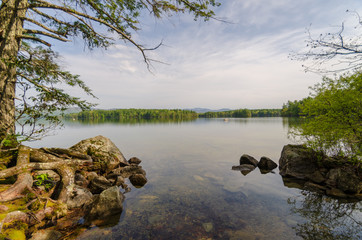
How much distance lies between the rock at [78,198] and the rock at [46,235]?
1.81 m

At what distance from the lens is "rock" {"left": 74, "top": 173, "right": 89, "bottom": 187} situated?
9.25 meters

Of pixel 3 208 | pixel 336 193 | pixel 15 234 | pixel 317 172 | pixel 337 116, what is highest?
pixel 337 116

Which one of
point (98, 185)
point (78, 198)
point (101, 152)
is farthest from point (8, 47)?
point (101, 152)

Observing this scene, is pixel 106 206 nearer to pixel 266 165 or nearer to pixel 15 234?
pixel 15 234

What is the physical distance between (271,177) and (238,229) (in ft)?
26.3

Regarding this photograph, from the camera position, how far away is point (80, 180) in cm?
945

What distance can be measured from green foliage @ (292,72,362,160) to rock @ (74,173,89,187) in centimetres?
1412

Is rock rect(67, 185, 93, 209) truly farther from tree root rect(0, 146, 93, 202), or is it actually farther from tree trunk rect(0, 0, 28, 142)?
tree trunk rect(0, 0, 28, 142)

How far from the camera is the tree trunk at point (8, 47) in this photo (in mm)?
6422

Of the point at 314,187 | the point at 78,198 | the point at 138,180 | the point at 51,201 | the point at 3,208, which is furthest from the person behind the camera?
the point at 138,180

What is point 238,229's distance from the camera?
6406 millimetres

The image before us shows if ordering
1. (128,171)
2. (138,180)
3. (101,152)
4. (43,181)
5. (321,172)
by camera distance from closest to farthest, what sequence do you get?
(43,181)
(321,172)
(138,180)
(101,152)
(128,171)

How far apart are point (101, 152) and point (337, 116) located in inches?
651

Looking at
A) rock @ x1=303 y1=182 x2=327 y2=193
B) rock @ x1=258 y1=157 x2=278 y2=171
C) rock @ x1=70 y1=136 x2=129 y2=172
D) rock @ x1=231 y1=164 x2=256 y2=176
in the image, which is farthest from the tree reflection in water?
rock @ x1=70 y1=136 x2=129 y2=172
